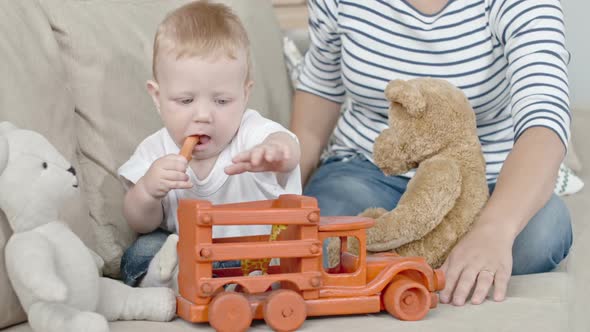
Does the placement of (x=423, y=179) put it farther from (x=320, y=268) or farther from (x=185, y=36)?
(x=185, y=36)

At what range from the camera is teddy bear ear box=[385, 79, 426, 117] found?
47.1 inches

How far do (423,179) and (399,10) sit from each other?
17.1 inches

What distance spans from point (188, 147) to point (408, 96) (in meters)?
0.34

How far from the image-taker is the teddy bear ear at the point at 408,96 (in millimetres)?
1195

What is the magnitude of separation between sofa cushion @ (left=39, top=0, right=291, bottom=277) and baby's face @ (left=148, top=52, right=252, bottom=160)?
0.17 metres

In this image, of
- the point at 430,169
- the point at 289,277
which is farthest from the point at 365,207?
the point at 289,277

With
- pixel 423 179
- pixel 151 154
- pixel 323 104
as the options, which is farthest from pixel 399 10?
pixel 151 154

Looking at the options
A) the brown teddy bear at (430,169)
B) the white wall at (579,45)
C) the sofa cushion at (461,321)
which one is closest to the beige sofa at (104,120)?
the sofa cushion at (461,321)

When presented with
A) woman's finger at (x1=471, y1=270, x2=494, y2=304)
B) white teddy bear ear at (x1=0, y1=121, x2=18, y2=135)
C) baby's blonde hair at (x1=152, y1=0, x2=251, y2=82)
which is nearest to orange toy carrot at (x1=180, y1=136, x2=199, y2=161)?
baby's blonde hair at (x1=152, y1=0, x2=251, y2=82)

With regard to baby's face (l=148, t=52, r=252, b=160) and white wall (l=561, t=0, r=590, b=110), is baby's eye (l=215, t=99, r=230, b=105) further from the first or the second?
white wall (l=561, t=0, r=590, b=110)

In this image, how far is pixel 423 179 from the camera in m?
1.20

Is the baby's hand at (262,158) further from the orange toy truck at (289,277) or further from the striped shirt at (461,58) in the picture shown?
the striped shirt at (461,58)

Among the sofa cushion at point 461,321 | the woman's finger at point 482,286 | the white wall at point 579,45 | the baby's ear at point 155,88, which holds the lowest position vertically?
the sofa cushion at point 461,321

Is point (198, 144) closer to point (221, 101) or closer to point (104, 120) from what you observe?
point (221, 101)
